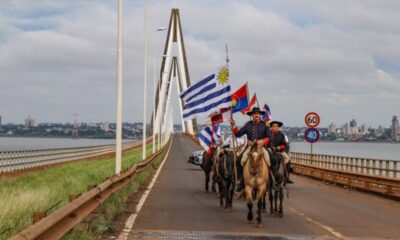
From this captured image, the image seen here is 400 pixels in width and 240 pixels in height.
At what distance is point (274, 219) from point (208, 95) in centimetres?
710

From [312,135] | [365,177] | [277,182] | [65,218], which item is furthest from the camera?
[312,135]

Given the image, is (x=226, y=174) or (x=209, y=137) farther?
(x=209, y=137)

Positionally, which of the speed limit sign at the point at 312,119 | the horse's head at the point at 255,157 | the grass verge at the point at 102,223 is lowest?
the grass verge at the point at 102,223

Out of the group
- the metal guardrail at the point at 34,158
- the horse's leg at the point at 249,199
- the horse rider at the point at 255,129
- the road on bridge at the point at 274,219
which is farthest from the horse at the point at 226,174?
the metal guardrail at the point at 34,158

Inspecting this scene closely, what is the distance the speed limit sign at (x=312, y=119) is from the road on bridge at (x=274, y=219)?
9.40 meters

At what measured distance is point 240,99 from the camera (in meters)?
21.4

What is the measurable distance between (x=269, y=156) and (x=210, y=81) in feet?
24.3

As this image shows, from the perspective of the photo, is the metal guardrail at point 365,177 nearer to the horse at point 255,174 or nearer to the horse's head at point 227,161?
the horse's head at point 227,161

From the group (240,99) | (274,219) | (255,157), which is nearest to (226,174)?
(274,219)

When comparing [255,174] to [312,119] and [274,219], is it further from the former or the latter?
[312,119]

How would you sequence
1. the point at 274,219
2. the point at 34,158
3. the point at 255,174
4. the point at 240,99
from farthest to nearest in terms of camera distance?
1. the point at 34,158
2. the point at 240,99
3. the point at 274,219
4. the point at 255,174

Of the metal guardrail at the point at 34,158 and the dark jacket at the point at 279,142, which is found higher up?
the dark jacket at the point at 279,142

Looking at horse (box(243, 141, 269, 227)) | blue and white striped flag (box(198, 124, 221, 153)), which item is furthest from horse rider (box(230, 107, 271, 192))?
blue and white striped flag (box(198, 124, 221, 153))

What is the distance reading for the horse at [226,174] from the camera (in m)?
17.7
